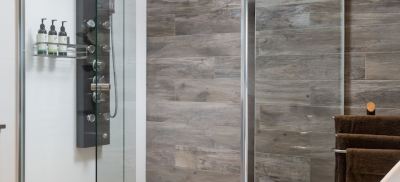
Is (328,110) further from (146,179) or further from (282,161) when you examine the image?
(146,179)

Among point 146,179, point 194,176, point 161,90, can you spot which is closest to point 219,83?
point 161,90

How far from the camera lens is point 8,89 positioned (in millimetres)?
2379

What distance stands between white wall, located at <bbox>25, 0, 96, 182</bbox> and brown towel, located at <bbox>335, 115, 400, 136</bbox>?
151cm

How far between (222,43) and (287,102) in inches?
33.6

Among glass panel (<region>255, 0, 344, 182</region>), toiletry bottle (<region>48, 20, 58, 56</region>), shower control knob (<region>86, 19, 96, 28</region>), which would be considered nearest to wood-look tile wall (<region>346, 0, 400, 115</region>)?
glass panel (<region>255, 0, 344, 182</region>)

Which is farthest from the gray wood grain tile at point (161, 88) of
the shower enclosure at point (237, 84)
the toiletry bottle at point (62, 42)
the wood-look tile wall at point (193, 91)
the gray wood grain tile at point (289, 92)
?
the gray wood grain tile at point (289, 92)

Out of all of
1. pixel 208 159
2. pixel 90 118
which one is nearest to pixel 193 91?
pixel 208 159

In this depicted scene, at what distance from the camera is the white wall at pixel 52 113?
247cm

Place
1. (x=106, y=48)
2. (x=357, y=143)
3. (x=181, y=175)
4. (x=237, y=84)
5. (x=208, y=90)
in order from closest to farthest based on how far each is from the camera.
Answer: (x=357, y=143), (x=106, y=48), (x=237, y=84), (x=208, y=90), (x=181, y=175)

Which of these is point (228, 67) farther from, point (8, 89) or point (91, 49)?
point (8, 89)

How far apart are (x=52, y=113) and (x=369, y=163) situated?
1.85 metres

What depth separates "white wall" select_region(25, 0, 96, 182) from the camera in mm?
2467

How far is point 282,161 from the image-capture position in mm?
2324

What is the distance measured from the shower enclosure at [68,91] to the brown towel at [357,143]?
1142 millimetres
